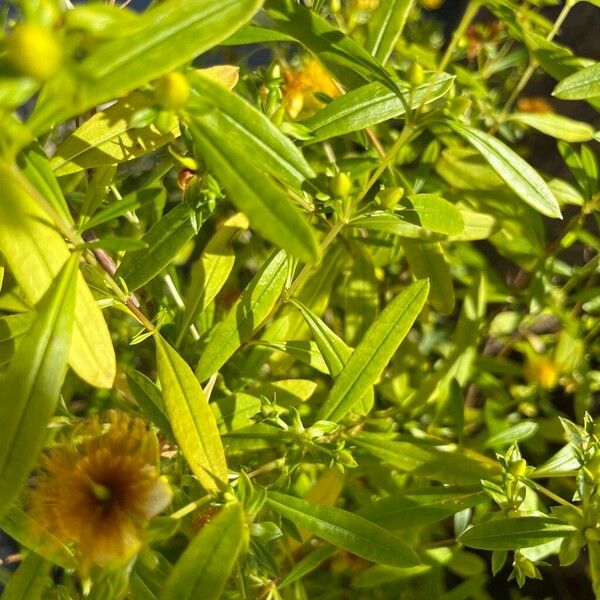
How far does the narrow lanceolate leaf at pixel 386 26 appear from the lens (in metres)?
0.67

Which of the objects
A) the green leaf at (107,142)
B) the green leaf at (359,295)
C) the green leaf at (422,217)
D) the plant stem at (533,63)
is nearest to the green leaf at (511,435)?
the green leaf at (359,295)

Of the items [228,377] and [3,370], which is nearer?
[3,370]

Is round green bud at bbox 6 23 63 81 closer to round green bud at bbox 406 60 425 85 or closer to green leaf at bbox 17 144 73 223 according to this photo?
green leaf at bbox 17 144 73 223

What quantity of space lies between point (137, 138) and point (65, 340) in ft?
0.67

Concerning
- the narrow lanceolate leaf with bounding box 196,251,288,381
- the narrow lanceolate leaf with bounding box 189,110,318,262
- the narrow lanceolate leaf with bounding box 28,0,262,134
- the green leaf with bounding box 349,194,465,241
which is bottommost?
the narrow lanceolate leaf with bounding box 196,251,288,381

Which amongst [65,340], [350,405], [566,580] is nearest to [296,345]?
[350,405]

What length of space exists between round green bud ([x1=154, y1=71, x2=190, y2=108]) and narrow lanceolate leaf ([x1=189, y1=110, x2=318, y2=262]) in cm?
3

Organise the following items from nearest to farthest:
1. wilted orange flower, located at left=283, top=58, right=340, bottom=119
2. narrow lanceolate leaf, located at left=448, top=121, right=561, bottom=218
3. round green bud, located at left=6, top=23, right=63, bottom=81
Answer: round green bud, located at left=6, top=23, right=63, bottom=81, narrow lanceolate leaf, located at left=448, top=121, right=561, bottom=218, wilted orange flower, located at left=283, top=58, right=340, bottom=119

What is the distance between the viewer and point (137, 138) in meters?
0.59

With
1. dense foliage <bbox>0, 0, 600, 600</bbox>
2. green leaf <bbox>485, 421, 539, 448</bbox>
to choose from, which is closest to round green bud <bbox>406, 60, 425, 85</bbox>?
dense foliage <bbox>0, 0, 600, 600</bbox>

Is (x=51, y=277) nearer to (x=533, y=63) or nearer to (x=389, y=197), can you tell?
(x=389, y=197)

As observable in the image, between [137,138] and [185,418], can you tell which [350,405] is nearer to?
[185,418]

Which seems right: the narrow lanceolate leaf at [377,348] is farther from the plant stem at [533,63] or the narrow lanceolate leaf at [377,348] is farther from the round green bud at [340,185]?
the plant stem at [533,63]

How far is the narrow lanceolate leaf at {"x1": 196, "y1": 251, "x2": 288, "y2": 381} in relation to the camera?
27.5 inches
